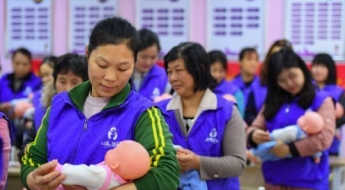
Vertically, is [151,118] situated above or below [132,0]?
below

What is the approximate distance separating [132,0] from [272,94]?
3.48m

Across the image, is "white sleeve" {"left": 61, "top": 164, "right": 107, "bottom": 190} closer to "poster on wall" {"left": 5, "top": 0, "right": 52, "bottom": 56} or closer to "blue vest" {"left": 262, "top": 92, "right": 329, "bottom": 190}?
"blue vest" {"left": 262, "top": 92, "right": 329, "bottom": 190}

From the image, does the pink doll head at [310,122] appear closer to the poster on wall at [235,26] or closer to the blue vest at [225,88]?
the blue vest at [225,88]

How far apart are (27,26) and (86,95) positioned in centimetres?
564

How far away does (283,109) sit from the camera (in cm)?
337

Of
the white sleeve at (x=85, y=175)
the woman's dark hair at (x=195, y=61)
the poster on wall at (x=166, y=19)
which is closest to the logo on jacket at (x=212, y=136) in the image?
the woman's dark hair at (x=195, y=61)

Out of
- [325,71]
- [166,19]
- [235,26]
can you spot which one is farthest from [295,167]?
[166,19]

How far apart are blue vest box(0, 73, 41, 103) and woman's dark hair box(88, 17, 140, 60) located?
4435 millimetres

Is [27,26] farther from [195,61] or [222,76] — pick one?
[195,61]

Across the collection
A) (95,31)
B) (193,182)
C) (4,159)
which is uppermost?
(95,31)

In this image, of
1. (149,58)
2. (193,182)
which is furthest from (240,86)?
(193,182)

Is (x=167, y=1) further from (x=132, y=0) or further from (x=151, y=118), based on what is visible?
(x=151, y=118)

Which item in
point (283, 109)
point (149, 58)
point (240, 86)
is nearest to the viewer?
point (283, 109)

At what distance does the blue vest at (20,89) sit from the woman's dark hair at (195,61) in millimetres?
3594
